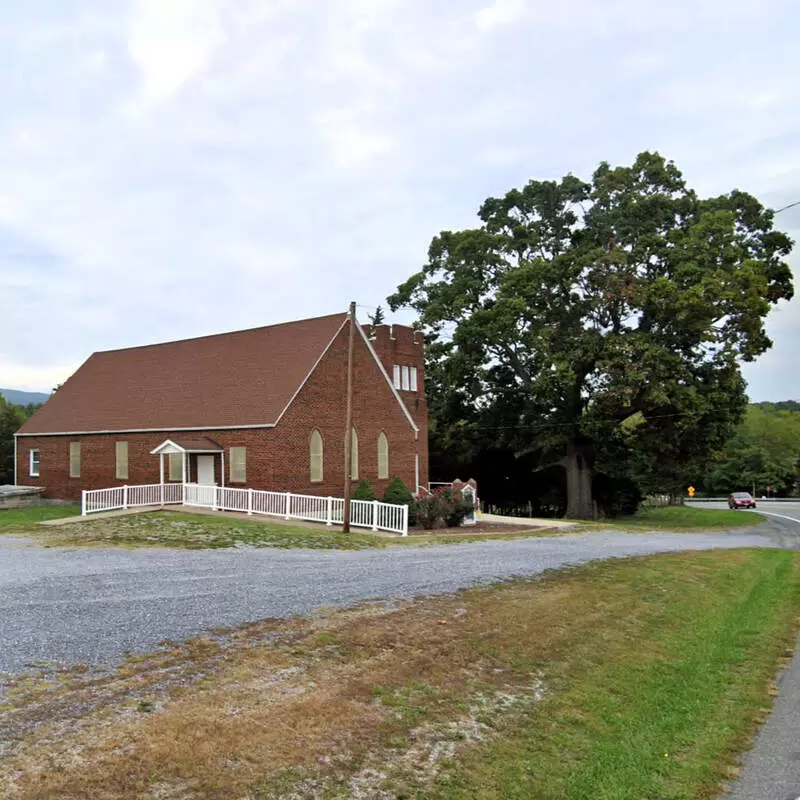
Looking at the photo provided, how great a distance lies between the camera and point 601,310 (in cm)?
4359

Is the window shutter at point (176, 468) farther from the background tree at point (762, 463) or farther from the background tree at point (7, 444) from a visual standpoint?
the background tree at point (762, 463)

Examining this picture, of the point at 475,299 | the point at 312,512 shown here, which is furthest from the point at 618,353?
the point at 312,512

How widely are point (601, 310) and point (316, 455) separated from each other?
18778 millimetres

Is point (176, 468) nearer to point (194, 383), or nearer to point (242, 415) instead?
point (194, 383)

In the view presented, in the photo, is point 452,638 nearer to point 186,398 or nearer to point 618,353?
point 186,398

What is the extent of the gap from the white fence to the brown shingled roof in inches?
123

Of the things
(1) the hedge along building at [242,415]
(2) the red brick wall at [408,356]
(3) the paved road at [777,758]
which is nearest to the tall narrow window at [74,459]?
(1) the hedge along building at [242,415]

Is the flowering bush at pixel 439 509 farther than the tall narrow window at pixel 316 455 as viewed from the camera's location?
No

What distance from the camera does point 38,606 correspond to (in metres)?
11.2

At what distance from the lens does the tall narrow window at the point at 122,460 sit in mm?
36438

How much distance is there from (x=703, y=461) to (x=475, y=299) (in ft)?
50.2

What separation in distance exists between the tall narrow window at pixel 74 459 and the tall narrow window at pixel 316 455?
1239cm

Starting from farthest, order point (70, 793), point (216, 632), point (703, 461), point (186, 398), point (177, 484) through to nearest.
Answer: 1. point (703, 461)
2. point (186, 398)
3. point (177, 484)
4. point (216, 632)
5. point (70, 793)

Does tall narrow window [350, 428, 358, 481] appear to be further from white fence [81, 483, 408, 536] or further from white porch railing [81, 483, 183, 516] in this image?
white porch railing [81, 483, 183, 516]
